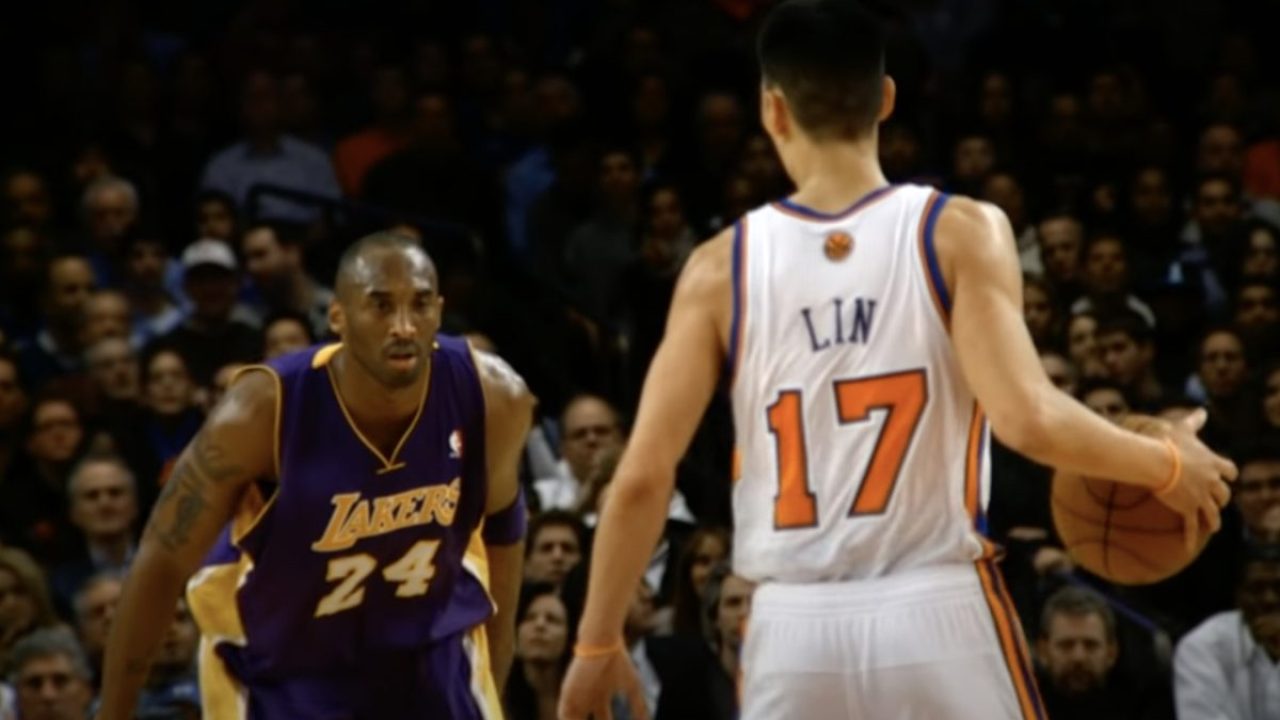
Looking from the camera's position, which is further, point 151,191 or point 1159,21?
point 1159,21

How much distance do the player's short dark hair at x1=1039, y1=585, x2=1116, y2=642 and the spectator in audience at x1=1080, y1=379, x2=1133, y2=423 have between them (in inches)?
40.9

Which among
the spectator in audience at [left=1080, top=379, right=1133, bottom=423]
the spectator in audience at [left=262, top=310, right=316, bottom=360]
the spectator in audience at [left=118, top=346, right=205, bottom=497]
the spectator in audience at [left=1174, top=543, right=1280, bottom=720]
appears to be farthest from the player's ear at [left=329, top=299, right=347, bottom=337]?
the spectator in audience at [left=118, top=346, right=205, bottom=497]

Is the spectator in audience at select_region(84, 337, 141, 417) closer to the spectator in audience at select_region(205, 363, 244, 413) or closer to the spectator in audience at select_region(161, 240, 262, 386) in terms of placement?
the spectator in audience at select_region(161, 240, 262, 386)

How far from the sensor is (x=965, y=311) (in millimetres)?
3828

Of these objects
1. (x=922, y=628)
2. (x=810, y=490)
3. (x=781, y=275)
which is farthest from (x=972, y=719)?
(x=781, y=275)

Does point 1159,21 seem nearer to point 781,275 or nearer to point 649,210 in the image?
point 649,210

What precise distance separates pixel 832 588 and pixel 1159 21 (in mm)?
9742

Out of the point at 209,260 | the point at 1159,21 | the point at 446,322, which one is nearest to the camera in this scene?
the point at 446,322

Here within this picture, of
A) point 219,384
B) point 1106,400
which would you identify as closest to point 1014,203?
point 1106,400

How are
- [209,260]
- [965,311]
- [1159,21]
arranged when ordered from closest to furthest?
[965,311] < [209,260] < [1159,21]

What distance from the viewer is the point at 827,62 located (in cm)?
397

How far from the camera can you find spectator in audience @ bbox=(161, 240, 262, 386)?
33.8ft

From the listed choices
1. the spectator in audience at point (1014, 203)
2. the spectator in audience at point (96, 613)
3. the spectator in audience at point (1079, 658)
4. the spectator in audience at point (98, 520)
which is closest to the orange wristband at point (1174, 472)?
the spectator in audience at point (1079, 658)

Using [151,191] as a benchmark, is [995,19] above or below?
above
